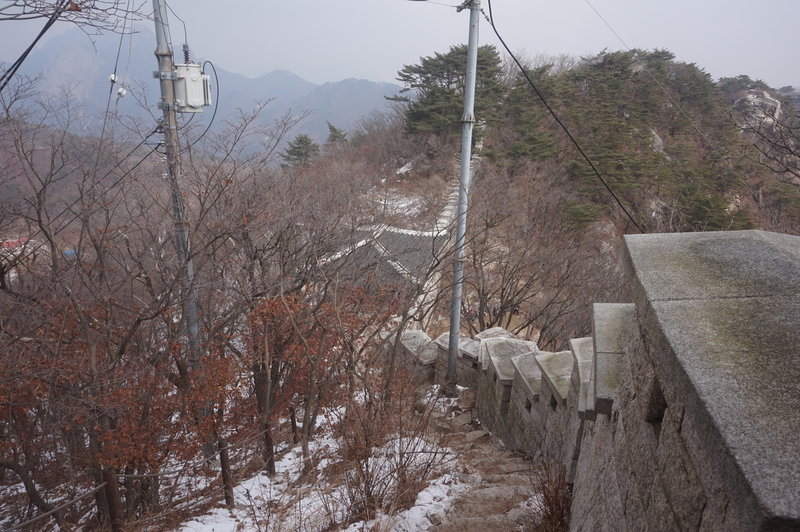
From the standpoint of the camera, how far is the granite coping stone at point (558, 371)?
3891 mm

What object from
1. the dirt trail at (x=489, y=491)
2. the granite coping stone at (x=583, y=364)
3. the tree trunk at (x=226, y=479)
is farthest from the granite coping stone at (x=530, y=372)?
the tree trunk at (x=226, y=479)

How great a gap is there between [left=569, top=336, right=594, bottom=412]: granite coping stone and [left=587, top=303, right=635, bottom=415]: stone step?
0.33 metres

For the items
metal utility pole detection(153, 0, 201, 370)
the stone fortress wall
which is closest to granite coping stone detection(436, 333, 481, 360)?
metal utility pole detection(153, 0, 201, 370)

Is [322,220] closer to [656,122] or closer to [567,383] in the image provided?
[567,383]

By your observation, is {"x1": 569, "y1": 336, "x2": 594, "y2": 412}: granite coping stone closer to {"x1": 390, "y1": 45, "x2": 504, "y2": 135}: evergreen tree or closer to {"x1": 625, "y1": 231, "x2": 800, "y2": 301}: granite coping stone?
{"x1": 625, "y1": 231, "x2": 800, "y2": 301}: granite coping stone

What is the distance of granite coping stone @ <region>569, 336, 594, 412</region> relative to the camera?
2890 mm

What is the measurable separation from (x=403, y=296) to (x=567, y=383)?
4705 millimetres

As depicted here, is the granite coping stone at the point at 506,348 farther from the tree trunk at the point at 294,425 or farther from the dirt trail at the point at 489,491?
the tree trunk at the point at 294,425

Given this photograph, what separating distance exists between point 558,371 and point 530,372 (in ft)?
2.56

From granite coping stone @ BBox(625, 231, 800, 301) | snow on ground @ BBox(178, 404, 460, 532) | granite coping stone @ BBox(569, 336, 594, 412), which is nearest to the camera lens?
granite coping stone @ BBox(625, 231, 800, 301)

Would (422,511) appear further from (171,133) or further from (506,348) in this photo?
(171,133)

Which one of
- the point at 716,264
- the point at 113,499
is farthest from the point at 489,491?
the point at 113,499

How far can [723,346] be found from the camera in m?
1.32

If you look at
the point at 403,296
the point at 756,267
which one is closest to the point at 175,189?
the point at 403,296
